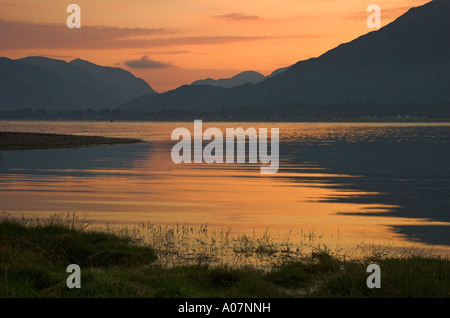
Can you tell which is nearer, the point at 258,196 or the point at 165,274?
the point at 165,274

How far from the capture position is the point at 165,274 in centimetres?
1812

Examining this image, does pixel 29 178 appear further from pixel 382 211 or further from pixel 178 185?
pixel 382 211

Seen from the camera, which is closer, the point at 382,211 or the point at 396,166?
the point at 382,211

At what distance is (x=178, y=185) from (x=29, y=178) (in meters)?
12.4

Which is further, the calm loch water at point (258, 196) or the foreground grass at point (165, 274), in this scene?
the calm loch water at point (258, 196)

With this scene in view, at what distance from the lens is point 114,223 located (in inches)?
1139

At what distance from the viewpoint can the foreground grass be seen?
1628 cm

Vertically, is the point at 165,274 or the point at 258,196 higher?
the point at 165,274

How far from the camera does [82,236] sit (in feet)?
74.6

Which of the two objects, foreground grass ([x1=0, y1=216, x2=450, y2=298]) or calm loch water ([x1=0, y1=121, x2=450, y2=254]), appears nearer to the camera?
foreground grass ([x1=0, y1=216, x2=450, y2=298])

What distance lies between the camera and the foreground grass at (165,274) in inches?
641

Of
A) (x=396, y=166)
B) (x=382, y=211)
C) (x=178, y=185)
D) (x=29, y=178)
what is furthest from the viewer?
(x=396, y=166)

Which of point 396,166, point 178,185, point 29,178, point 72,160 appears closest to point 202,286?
point 178,185
